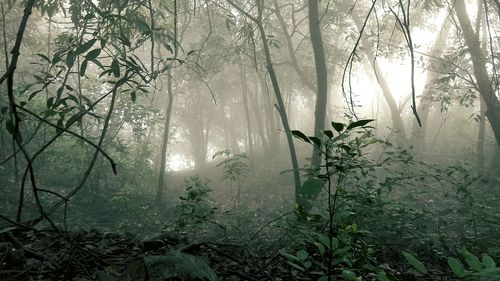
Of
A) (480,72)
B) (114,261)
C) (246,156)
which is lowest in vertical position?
(114,261)

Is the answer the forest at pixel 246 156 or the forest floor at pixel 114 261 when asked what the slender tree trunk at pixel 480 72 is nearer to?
the forest at pixel 246 156

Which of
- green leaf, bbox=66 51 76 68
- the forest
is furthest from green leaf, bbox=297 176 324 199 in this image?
green leaf, bbox=66 51 76 68

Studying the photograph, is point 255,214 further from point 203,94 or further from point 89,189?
point 203,94

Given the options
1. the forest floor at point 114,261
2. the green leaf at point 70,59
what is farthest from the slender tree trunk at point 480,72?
the green leaf at point 70,59

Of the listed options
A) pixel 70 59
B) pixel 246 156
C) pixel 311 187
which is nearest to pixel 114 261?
pixel 311 187

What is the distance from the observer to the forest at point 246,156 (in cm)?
195

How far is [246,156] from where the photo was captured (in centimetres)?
1023

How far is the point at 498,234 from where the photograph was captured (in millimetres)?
4445

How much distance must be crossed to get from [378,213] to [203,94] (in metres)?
21.0

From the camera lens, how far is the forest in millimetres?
1953

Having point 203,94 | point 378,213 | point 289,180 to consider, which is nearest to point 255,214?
point 289,180

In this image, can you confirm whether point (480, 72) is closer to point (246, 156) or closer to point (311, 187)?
point (246, 156)

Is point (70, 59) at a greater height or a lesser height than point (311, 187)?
greater

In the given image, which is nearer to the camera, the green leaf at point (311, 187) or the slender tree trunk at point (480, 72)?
the green leaf at point (311, 187)
